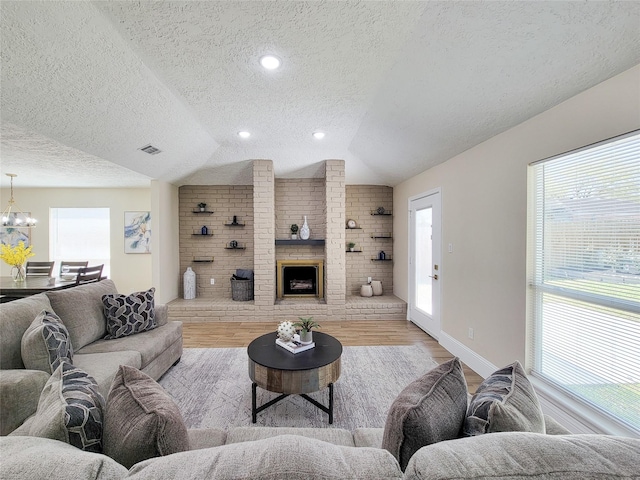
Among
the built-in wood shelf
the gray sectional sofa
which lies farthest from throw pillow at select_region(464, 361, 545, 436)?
the built-in wood shelf

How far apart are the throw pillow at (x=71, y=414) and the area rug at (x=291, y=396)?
4.31ft

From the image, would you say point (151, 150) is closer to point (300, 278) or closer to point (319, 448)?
point (300, 278)

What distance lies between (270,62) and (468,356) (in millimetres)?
3447

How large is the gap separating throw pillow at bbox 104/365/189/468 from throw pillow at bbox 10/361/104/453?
0.13 ft

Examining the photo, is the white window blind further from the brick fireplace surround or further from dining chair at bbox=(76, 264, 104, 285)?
the brick fireplace surround

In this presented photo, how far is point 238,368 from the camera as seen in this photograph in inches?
114

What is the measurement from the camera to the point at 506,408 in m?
0.87

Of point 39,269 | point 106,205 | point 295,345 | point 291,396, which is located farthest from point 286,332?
point 106,205

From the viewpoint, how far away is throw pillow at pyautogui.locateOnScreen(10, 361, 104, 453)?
2.57 feet

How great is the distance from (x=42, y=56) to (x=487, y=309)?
4.20 m

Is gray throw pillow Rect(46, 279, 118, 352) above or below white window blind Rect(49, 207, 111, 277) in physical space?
below

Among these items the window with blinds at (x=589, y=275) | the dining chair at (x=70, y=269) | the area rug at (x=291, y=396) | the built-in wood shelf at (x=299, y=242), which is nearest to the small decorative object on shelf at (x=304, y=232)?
the built-in wood shelf at (x=299, y=242)

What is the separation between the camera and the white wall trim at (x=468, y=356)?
2678mm

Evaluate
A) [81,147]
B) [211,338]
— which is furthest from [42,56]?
[211,338]
